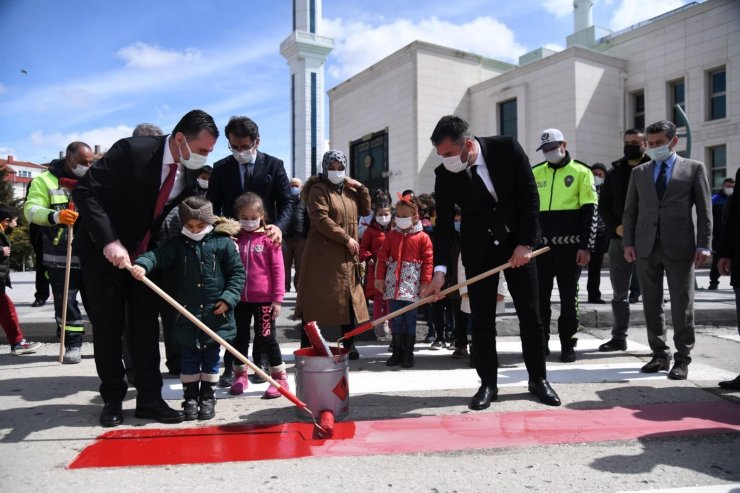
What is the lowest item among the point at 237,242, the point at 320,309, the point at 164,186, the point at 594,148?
the point at 320,309

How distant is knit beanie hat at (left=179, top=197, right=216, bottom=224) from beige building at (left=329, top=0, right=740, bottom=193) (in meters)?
14.6

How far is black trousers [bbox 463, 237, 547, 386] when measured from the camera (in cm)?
404

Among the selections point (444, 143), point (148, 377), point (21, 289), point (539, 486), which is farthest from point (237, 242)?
point (21, 289)

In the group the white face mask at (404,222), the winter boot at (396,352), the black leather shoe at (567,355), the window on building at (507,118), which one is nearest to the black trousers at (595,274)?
the black leather shoe at (567,355)

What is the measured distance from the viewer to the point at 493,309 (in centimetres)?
410

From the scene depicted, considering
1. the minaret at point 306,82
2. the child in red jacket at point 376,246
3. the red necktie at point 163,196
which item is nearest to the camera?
the red necktie at point 163,196

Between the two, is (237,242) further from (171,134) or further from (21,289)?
(21,289)

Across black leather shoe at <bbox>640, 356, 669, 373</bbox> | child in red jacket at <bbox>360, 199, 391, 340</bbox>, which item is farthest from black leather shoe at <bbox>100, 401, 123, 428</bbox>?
black leather shoe at <bbox>640, 356, 669, 373</bbox>

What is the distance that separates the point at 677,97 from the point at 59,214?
19872 mm

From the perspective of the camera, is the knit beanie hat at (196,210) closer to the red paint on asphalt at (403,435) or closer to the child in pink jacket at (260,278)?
the child in pink jacket at (260,278)

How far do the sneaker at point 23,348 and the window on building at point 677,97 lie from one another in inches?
766

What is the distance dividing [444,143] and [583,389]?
218 cm

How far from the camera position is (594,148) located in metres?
20.4

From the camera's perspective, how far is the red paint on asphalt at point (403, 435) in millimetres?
3025
